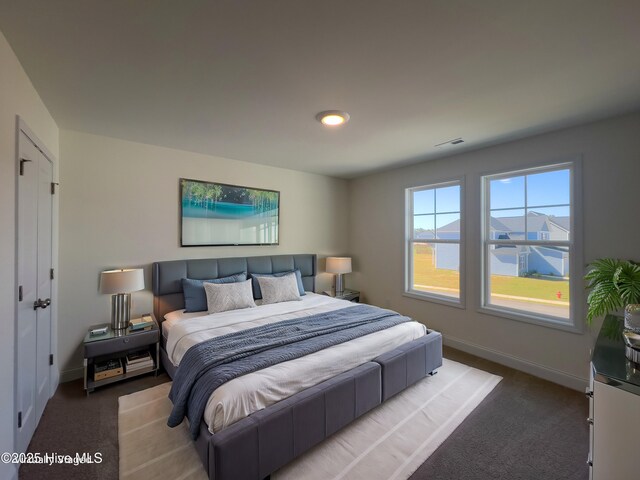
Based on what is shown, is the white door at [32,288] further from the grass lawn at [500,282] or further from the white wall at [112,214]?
the grass lawn at [500,282]

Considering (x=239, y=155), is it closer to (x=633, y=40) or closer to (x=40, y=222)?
(x=40, y=222)

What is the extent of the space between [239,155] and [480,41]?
2.88 metres

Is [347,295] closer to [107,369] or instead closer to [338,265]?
[338,265]

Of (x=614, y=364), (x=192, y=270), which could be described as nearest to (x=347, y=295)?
(x=192, y=270)

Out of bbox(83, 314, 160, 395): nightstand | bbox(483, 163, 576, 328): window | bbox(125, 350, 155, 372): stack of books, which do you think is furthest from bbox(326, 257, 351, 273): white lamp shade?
bbox(125, 350, 155, 372): stack of books

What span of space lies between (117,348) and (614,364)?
3.65 meters

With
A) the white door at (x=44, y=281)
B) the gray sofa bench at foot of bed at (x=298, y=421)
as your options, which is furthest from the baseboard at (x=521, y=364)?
the white door at (x=44, y=281)

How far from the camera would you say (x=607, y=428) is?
1.23m

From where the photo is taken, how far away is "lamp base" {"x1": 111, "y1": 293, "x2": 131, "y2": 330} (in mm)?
2805

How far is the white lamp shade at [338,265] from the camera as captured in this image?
→ 4.55m

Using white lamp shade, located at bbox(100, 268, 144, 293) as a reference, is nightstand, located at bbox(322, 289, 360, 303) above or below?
below

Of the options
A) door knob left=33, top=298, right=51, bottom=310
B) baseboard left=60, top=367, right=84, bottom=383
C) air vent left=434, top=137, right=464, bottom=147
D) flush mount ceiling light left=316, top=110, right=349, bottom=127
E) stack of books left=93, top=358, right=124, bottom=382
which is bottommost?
baseboard left=60, top=367, right=84, bottom=383

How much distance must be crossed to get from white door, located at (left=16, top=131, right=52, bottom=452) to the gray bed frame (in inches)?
36.3

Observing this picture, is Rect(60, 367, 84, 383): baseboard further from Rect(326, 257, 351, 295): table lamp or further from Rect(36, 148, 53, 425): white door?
Rect(326, 257, 351, 295): table lamp
